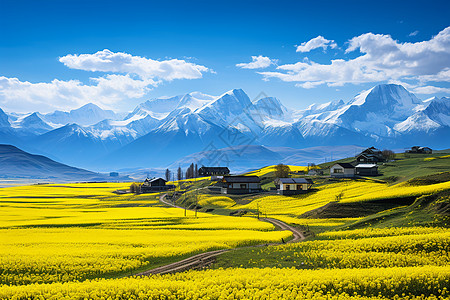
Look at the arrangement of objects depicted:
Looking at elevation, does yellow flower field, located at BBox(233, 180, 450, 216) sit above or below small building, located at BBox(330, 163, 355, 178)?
below

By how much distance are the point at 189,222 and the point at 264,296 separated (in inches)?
2028

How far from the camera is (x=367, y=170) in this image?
135750 millimetres

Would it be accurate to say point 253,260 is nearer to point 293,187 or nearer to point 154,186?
point 293,187

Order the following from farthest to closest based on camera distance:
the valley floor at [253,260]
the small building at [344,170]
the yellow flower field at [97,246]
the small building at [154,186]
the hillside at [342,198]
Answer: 1. the small building at [154,186]
2. the small building at [344,170]
3. the hillside at [342,198]
4. the yellow flower field at [97,246]
5. the valley floor at [253,260]

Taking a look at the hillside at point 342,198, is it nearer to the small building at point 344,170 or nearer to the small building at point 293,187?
the small building at point 293,187

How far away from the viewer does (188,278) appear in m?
29.1

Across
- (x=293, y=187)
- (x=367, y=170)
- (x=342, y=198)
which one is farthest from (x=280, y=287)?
(x=367, y=170)

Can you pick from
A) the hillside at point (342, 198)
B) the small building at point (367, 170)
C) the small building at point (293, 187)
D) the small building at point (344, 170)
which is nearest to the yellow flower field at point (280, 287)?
the hillside at point (342, 198)

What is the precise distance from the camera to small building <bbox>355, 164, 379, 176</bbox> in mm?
134675

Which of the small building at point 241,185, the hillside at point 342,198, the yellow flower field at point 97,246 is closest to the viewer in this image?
→ the yellow flower field at point 97,246

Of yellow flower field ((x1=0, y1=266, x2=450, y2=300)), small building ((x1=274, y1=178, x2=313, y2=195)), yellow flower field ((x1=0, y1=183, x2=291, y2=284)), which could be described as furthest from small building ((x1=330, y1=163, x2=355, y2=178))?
yellow flower field ((x1=0, y1=266, x2=450, y2=300))

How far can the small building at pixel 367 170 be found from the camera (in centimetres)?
13468

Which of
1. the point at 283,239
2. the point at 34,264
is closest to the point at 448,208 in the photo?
the point at 283,239

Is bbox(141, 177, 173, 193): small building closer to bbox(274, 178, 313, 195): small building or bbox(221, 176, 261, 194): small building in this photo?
bbox(221, 176, 261, 194): small building
